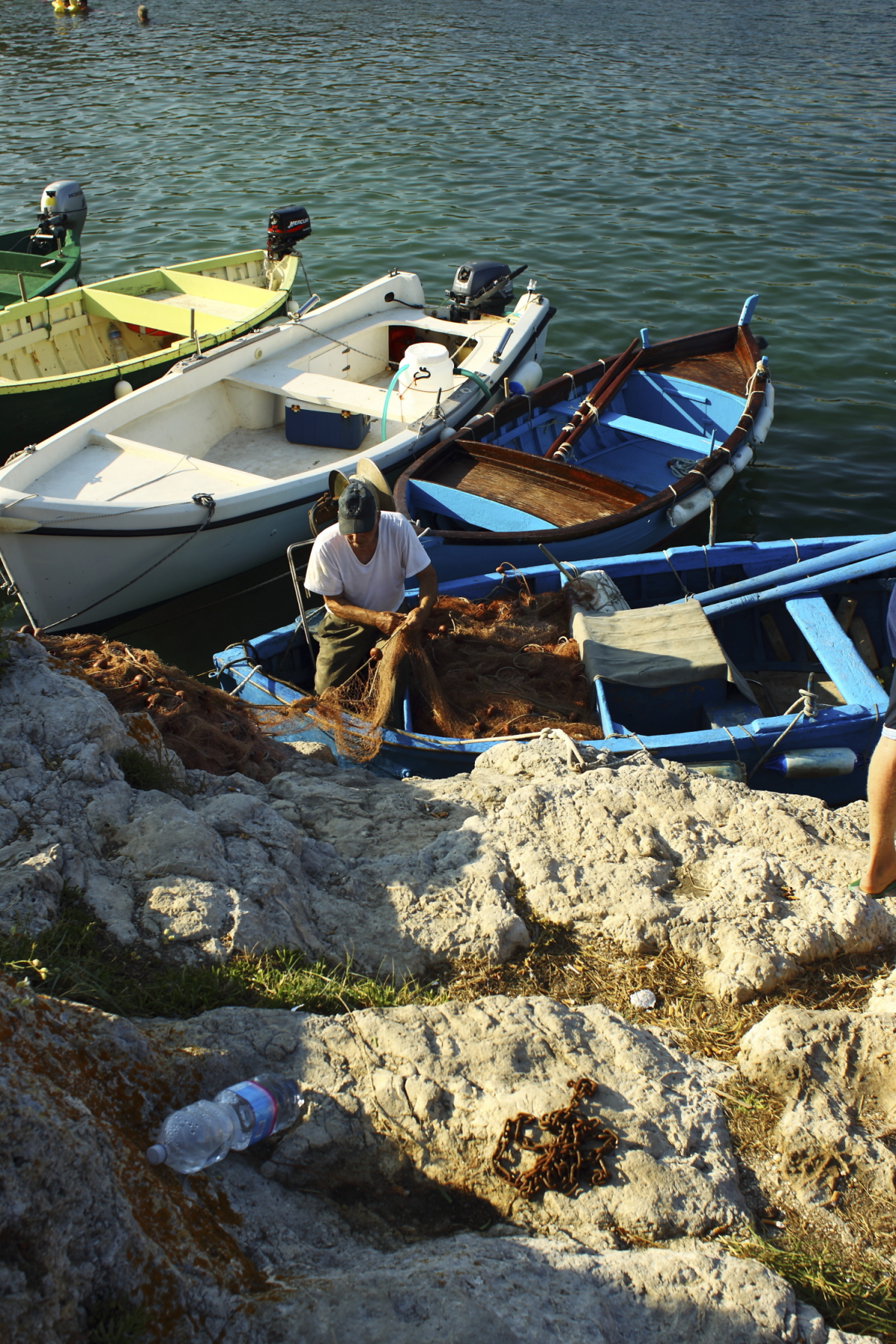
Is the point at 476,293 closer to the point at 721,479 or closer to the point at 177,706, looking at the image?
the point at 721,479

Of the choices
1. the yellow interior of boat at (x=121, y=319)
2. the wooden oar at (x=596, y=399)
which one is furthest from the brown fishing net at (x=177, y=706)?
the yellow interior of boat at (x=121, y=319)

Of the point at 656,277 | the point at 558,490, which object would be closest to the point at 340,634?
the point at 558,490

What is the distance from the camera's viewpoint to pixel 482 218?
59.3 ft

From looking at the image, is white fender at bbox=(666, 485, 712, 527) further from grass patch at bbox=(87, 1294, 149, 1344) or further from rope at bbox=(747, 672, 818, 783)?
grass patch at bbox=(87, 1294, 149, 1344)

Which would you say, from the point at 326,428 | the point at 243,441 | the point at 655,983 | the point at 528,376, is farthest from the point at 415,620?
the point at 528,376

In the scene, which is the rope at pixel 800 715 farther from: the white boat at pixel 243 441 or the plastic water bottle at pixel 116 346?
the plastic water bottle at pixel 116 346

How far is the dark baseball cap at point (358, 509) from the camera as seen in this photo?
5516mm

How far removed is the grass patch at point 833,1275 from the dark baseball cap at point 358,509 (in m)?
4.08

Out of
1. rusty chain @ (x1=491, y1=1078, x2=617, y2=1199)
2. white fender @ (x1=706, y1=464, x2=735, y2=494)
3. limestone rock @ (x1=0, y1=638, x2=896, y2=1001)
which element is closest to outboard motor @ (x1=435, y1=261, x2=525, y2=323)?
white fender @ (x1=706, y1=464, x2=735, y2=494)

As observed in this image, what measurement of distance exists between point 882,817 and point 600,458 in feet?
24.6

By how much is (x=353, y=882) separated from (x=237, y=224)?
17.4 meters

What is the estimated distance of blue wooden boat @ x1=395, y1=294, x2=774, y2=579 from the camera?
812 cm

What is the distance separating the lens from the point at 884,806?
3713 mm

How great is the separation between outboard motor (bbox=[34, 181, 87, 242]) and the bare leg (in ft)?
44.7
